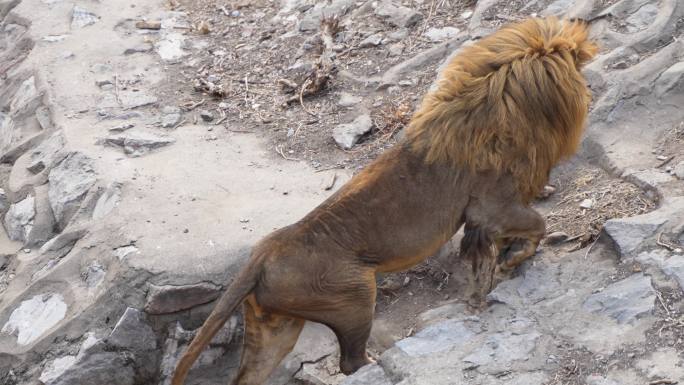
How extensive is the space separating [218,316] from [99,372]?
5.84ft

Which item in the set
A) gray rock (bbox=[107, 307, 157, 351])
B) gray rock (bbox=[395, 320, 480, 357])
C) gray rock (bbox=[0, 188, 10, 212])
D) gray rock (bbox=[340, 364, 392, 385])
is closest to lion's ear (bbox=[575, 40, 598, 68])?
gray rock (bbox=[395, 320, 480, 357])

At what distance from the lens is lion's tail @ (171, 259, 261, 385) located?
548 cm

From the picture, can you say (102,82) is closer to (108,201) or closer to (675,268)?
(108,201)

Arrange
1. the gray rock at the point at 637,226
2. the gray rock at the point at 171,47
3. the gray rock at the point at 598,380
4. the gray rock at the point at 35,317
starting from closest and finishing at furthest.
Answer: the gray rock at the point at 598,380, the gray rock at the point at 637,226, the gray rock at the point at 35,317, the gray rock at the point at 171,47

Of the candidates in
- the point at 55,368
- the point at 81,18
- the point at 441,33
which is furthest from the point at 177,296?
the point at 81,18

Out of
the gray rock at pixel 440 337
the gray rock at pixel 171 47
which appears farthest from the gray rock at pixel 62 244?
the gray rock at pixel 171 47

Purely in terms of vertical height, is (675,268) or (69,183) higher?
(675,268)

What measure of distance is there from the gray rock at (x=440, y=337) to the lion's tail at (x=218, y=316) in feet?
3.19

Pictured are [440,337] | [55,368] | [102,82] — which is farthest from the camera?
[102,82]

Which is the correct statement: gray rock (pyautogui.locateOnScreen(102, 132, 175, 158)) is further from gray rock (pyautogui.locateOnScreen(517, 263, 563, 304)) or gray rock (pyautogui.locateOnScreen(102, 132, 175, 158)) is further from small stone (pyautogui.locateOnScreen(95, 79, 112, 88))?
gray rock (pyautogui.locateOnScreen(517, 263, 563, 304))

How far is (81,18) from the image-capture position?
1106 centimetres

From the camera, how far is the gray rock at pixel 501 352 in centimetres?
540

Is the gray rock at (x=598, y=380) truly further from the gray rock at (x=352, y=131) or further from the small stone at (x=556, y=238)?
the gray rock at (x=352, y=131)

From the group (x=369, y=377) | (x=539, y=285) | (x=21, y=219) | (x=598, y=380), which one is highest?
(x=598, y=380)
